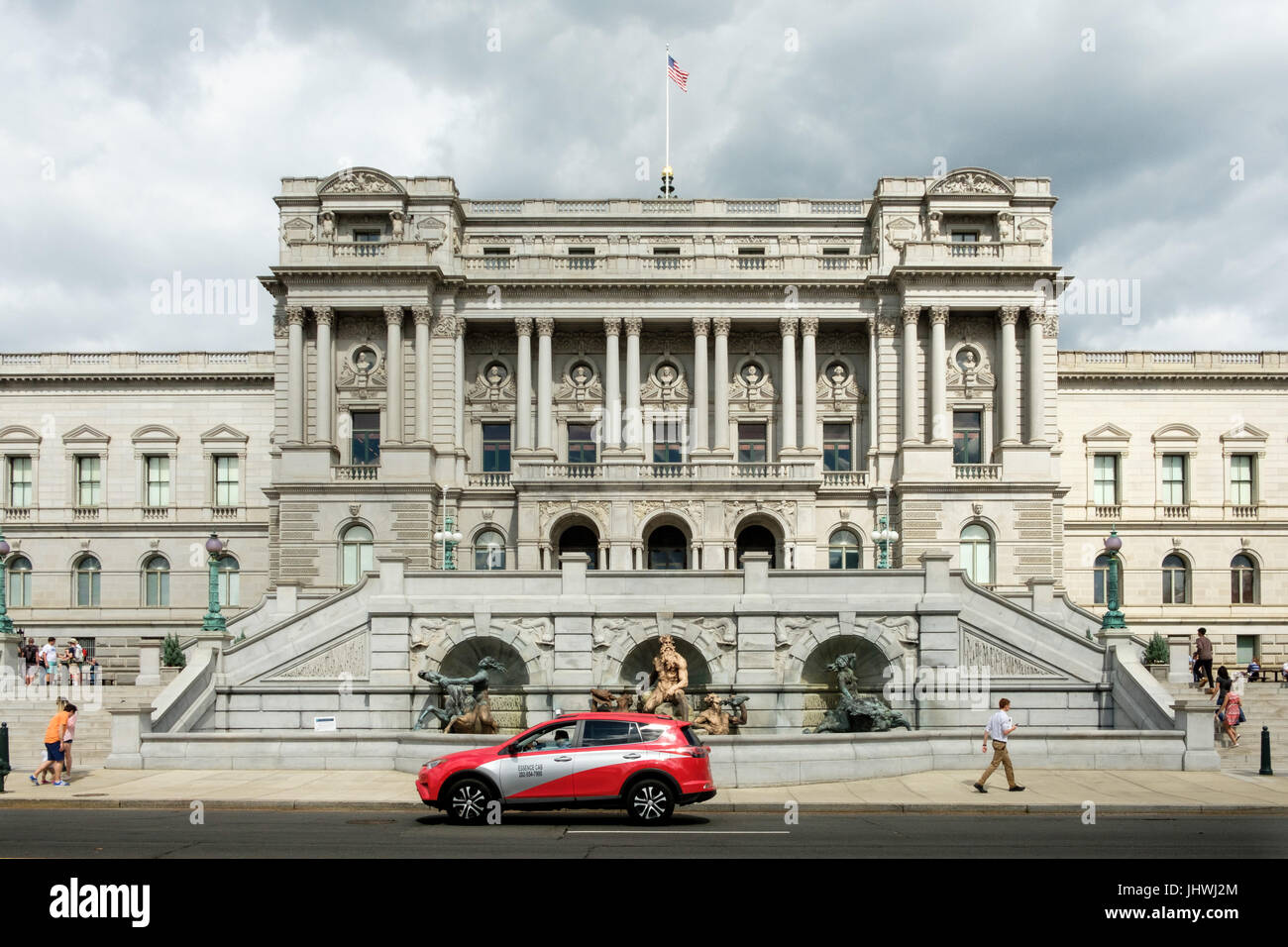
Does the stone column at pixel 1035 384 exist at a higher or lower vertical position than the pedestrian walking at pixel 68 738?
higher

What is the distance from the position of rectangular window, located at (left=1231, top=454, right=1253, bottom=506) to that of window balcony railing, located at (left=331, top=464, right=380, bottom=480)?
135ft

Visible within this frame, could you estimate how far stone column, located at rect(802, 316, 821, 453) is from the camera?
55.8 metres

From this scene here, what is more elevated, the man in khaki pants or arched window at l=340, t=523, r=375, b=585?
arched window at l=340, t=523, r=375, b=585

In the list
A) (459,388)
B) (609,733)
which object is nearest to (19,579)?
(459,388)

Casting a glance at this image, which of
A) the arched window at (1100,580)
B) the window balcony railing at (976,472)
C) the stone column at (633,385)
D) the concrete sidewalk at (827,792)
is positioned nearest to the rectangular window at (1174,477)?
the arched window at (1100,580)

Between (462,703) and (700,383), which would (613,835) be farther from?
(700,383)

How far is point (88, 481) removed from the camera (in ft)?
197

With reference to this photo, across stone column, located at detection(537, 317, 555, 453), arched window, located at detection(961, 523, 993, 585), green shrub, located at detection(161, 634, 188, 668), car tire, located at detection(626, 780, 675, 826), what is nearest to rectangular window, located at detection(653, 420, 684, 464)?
stone column, located at detection(537, 317, 555, 453)

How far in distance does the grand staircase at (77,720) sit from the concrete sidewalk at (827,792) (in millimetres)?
2768

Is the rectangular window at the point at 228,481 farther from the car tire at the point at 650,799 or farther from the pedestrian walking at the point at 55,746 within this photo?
the car tire at the point at 650,799

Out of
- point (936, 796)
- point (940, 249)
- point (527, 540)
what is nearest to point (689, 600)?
point (936, 796)

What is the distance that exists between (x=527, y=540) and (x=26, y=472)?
27967 mm

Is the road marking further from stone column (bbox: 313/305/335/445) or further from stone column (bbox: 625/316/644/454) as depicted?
stone column (bbox: 313/305/335/445)

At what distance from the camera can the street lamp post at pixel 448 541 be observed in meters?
44.6
